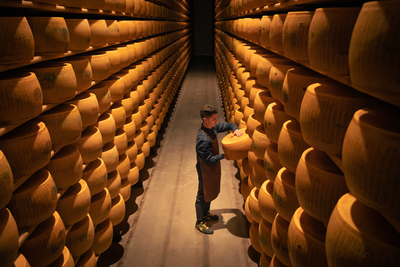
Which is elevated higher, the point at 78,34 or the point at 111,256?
the point at 78,34

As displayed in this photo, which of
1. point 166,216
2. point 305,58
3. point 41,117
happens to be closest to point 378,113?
point 305,58

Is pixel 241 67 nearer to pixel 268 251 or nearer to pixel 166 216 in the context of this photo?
pixel 166 216

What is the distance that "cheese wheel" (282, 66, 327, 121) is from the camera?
4.54 ft

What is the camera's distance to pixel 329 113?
109 cm

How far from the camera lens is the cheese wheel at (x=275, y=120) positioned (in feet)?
5.90

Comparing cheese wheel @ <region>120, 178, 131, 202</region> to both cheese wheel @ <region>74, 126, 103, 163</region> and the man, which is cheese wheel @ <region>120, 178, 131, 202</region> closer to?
the man

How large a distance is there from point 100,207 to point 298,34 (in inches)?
67.5

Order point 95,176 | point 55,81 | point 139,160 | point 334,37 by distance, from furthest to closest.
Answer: point 139,160 < point 95,176 < point 55,81 < point 334,37

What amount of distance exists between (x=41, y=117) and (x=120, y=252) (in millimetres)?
1493

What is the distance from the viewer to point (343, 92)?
3.68 ft

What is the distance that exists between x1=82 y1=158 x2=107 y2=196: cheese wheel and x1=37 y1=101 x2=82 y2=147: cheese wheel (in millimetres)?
398

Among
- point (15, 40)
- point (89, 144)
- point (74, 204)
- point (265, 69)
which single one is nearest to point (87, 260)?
point (74, 204)

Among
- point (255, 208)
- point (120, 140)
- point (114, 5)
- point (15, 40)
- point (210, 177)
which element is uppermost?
point (114, 5)

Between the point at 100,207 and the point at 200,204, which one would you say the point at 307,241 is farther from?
the point at 200,204
